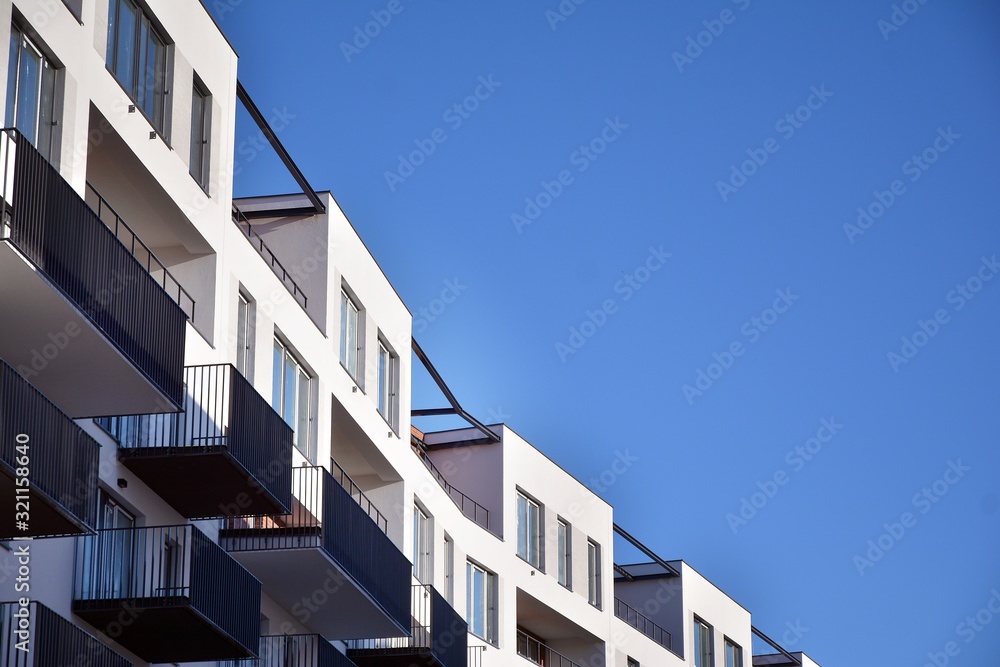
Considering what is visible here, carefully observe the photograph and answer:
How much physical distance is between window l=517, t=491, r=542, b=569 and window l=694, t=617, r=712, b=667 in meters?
11.0

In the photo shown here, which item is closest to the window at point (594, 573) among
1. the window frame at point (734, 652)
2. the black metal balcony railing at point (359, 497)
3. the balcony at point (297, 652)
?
the window frame at point (734, 652)

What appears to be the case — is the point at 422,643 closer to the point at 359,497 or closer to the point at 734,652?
the point at 359,497

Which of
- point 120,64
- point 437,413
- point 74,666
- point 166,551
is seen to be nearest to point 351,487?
point 437,413

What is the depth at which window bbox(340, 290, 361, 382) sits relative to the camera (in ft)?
123

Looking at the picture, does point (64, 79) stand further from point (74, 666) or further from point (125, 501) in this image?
point (74, 666)

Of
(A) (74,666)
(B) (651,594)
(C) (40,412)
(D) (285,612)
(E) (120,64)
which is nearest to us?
(C) (40,412)

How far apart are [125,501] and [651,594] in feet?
104

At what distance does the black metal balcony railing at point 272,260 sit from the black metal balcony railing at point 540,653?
674 inches

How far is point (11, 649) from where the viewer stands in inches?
841

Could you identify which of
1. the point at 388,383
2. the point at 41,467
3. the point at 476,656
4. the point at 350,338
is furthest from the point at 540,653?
the point at 41,467

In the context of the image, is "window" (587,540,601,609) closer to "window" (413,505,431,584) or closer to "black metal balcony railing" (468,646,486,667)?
"black metal balcony railing" (468,646,486,667)

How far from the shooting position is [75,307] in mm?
22250

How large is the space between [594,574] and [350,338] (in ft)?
52.4

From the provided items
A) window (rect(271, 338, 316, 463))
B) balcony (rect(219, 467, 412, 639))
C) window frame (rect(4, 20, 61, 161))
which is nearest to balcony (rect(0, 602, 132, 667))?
window frame (rect(4, 20, 61, 161))
